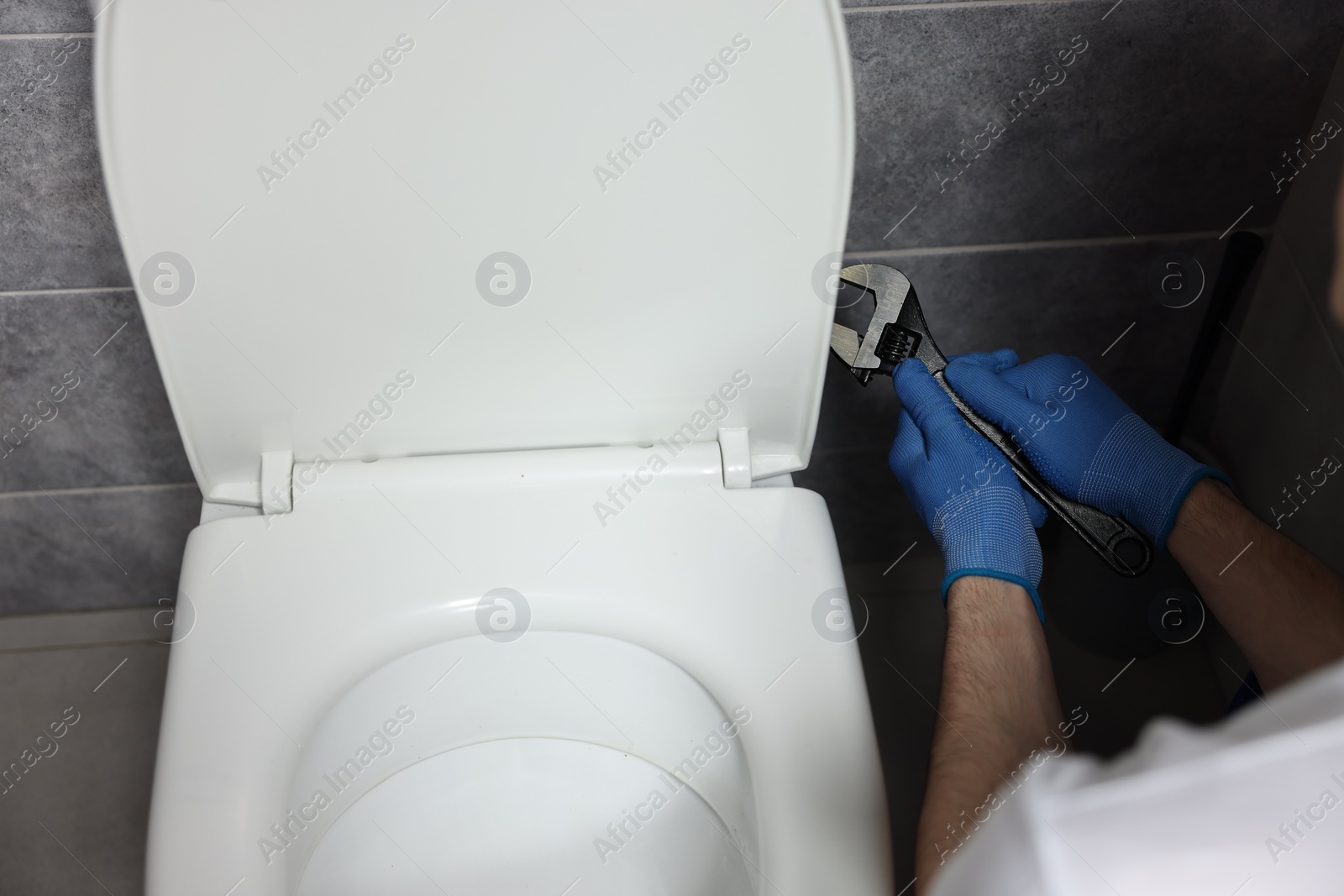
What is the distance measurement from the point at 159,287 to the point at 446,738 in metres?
0.33

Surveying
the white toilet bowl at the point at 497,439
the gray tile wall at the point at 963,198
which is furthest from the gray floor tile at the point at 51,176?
the white toilet bowl at the point at 497,439

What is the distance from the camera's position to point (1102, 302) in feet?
2.69

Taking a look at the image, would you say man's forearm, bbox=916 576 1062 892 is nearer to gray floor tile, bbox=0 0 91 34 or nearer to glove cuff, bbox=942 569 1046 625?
glove cuff, bbox=942 569 1046 625

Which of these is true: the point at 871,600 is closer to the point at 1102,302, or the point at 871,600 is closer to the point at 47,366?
the point at 1102,302

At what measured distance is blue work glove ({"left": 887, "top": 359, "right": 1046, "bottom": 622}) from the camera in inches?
24.9

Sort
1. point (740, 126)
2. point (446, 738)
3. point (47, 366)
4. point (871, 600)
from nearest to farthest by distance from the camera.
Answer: point (740, 126) < point (446, 738) < point (47, 366) < point (871, 600)

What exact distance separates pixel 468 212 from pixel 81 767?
0.76 meters

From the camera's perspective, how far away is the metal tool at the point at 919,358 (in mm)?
648

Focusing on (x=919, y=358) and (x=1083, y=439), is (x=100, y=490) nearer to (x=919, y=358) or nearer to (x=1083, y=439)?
(x=919, y=358)

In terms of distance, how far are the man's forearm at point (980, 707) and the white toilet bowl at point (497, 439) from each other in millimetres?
34

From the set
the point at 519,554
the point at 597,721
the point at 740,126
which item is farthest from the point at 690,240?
the point at 597,721

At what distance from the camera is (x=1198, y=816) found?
0.26m

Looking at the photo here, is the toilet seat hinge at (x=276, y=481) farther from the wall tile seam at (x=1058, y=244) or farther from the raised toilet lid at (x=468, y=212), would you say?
the wall tile seam at (x=1058, y=244)

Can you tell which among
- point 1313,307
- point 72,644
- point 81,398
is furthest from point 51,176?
point 1313,307
